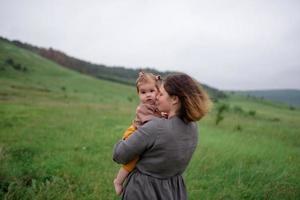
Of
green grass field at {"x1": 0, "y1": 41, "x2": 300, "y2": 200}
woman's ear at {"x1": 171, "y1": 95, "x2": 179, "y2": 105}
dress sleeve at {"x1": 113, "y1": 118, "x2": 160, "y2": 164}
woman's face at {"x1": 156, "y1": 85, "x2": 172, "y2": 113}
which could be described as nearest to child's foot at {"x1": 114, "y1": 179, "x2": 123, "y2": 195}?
dress sleeve at {"x1": 113, "y1": 118, "x2": 160, "y2": 164}

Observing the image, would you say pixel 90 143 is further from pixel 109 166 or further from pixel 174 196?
pixel 174 196

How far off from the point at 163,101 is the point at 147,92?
38 centimetres

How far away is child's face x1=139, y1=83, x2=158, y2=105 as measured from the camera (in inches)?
109

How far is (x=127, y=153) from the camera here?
2.40 m

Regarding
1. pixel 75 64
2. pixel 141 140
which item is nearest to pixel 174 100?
pixel 141 140

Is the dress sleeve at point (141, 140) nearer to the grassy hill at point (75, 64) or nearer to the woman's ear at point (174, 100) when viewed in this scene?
the woman's ear at point (174, 100)

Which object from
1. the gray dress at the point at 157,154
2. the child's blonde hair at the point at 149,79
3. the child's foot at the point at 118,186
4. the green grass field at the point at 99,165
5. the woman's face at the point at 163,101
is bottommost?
the green grass field at the point at 99,165

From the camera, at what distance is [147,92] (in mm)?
2850

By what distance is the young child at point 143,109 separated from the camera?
2.52 metres

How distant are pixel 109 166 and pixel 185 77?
4.70m

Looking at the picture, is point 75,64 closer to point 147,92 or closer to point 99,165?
point 99,165

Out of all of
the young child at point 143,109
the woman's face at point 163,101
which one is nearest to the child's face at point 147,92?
the young child at point 143,109

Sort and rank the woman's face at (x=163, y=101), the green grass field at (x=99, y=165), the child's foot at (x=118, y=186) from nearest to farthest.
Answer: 1. the woman's face at (x=163, y=101)
2. the child's foot at (x=118, y=186)
3. the green grass field at (x=99, y=165)

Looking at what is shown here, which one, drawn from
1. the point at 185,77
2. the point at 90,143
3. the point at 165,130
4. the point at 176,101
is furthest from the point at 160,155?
the point at 90,143
